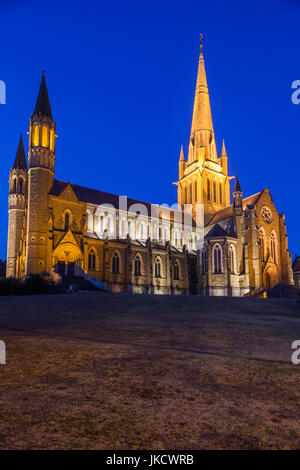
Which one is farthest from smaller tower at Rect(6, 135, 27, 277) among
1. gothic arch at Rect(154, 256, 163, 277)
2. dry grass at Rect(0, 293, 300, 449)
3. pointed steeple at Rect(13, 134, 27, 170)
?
dry grass at Rect(0, 293, 300, 449)

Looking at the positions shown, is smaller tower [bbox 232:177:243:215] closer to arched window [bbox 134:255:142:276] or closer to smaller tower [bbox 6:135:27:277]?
arched window [bbox 134:255:142:276]

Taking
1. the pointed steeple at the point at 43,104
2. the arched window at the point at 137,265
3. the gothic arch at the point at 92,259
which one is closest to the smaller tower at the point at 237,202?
the arched window at the point at 137,265

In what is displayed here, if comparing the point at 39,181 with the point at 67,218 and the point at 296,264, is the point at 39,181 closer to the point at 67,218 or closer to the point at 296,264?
the point at 67,218

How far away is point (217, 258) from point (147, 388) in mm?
45091

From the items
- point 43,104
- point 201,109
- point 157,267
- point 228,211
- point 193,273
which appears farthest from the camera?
point 201,109

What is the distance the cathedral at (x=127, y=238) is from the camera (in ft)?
140

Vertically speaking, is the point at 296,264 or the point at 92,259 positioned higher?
the point at 92,259

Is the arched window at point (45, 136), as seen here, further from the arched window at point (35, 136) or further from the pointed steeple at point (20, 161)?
the pointed steeple at point (20, 161)

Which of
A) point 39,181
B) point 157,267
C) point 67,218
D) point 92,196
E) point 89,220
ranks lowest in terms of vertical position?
point 157,267

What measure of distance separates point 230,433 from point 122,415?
1.50 m

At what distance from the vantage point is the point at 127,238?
4859 centimetres

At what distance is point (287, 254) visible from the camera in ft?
Result: 178

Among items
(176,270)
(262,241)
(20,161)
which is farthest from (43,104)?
(262,241)
